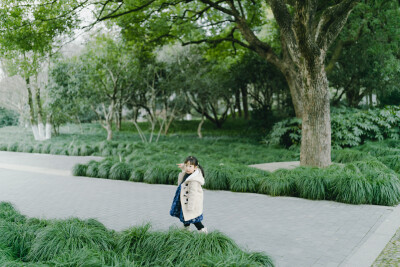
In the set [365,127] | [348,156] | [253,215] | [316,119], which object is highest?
[316,119]

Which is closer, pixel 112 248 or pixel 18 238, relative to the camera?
pixel 112 248

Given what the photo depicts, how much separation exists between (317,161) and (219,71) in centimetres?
1183

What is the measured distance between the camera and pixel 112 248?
15.3 ft

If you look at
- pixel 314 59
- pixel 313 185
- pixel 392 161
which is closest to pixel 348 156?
pixel 392 161

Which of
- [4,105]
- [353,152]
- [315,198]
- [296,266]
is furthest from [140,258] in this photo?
[4,105]

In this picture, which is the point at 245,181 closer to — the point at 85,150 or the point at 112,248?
the point at 112,248

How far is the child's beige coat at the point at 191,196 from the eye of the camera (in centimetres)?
524

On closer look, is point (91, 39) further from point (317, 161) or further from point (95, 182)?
point (317, 161)

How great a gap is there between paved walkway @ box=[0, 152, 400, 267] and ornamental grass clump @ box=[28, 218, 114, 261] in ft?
2.75

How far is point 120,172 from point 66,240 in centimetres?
653

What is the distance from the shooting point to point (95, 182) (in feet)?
34.9

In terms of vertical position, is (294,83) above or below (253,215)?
above

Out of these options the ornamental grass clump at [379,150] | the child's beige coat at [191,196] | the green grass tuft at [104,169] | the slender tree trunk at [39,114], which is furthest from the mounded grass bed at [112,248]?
the slender tree trunk at [39,114]

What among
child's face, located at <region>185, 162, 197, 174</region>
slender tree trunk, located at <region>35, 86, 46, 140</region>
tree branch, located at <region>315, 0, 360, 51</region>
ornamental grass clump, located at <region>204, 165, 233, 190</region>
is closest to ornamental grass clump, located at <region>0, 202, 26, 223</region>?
child's face, located at <region>185, 162, 197, 174</region>
